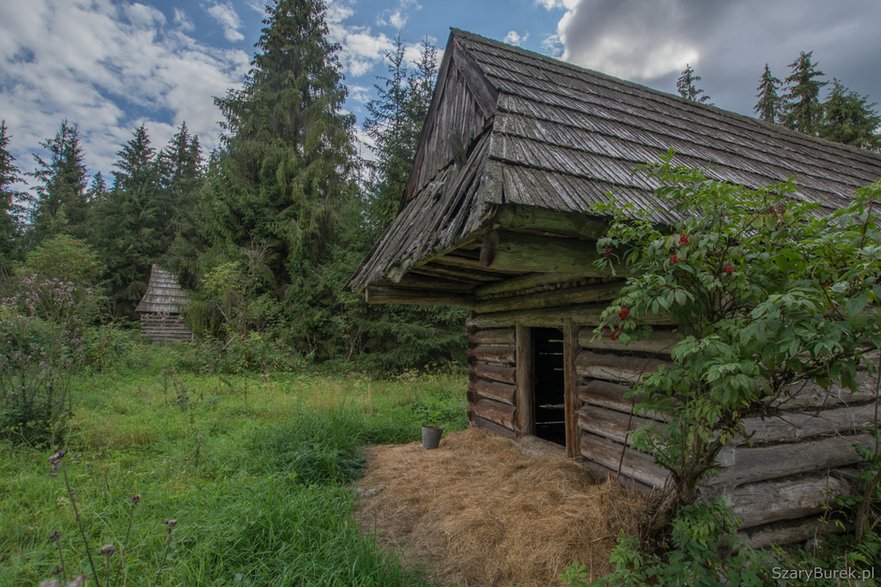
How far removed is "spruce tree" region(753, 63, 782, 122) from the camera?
61.5 ft

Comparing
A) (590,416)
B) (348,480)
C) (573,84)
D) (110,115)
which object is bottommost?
(348,480)

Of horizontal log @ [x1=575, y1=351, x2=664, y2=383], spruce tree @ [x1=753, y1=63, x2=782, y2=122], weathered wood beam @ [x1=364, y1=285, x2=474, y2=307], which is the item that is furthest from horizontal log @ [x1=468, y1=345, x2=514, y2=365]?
spruce tree @ [x1=753, y1=63, x2=782, y2=122]

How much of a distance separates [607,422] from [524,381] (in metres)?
1.45

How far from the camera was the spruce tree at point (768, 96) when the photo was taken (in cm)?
1875

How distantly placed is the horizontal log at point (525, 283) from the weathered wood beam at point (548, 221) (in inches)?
39.5

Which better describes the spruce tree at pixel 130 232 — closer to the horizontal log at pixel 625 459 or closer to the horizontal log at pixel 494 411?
the horizontal log at pixel 494 411

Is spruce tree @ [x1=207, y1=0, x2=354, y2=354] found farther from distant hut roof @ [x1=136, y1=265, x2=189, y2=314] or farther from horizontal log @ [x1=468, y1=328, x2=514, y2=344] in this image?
horizontal log @ [x1=468, y1=328, x2=514, y2=344]

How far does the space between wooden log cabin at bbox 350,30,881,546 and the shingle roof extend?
0.8 inches

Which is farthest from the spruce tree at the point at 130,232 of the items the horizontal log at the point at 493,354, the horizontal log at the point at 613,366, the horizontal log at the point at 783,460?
the horizontal log at the point at 783,460

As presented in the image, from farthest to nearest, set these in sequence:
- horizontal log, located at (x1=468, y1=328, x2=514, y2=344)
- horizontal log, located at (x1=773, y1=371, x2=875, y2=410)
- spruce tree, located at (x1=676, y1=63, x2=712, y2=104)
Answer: spruce tree, located at (x1=676, y1=63, x2=712, y2=104)
horizontal log, located at (x1=468, y1=328, x2=514, y2=344)
horizontal log, located at (x1=773, y1=371, x2=875, y2=410)

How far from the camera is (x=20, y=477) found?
4.04 metres

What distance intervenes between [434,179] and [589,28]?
21.4 feet

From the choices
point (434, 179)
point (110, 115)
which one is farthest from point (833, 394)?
point (110, 115)

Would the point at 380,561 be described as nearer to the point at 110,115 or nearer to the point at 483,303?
the point at 483,303
